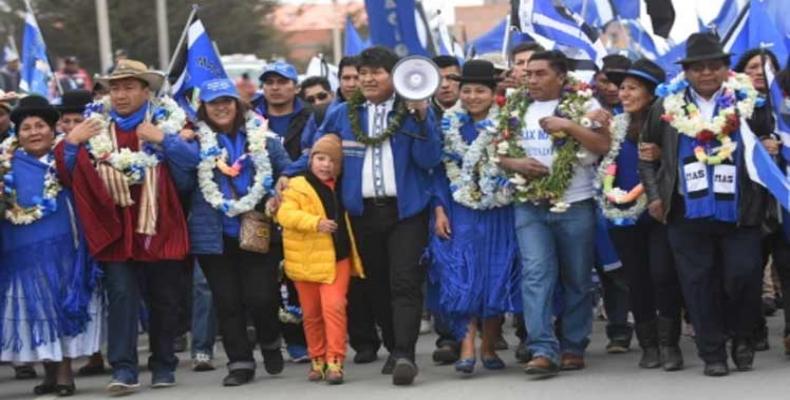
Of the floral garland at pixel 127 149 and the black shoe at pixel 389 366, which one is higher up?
the floral garland at pixel 127 149

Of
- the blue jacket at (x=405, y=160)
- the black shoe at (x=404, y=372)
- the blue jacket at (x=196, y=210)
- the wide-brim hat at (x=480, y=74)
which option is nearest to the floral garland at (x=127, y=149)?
the blue jacket at (x=196, y=210)

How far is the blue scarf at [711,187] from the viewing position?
32.8 ft

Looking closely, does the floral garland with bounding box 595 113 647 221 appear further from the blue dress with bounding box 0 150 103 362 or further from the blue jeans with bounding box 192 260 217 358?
the blue dress with bounding box 0 150 103 362

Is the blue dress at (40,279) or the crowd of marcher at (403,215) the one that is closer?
the crowd of marcher at (403,215)

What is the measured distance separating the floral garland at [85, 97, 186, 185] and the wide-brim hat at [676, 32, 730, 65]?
3.00m

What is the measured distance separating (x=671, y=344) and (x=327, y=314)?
2054 millimetres

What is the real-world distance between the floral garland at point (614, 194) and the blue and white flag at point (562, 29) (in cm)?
200

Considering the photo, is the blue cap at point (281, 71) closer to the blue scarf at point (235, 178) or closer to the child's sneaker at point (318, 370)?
the blue scarf at point (235, 178)

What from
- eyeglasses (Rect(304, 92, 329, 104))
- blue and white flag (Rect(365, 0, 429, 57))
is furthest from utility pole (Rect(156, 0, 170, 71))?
blue and white flag (Rect(365, 0, 429, 57))

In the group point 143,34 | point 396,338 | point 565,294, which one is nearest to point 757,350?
point 565,294

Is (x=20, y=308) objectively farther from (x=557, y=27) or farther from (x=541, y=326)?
(x=557, y=27)

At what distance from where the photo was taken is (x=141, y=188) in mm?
10445

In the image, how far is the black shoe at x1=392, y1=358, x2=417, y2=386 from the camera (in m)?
10.2

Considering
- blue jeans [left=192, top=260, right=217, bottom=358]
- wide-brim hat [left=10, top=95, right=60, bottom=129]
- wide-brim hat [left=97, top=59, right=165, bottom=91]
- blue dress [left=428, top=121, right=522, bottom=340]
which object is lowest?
blue jeans [left=192, top=260, right=217, bottom=358]
